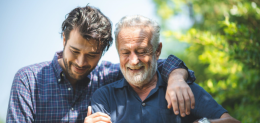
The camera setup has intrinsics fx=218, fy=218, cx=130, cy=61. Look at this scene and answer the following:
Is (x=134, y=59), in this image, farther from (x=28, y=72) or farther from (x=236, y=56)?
(x=236, y=56)

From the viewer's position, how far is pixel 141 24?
2109mm

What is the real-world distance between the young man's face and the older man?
290mm

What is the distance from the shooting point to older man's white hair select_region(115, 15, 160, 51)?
2.11m

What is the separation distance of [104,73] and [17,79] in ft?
3.01

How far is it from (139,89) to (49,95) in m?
0.95

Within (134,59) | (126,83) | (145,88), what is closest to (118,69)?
(126,83)

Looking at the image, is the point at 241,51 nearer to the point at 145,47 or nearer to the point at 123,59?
the point at 145,47

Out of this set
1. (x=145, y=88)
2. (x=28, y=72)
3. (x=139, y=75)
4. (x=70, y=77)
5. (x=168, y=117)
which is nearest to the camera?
(x=168, y=117)

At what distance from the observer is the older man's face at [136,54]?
6.59ft

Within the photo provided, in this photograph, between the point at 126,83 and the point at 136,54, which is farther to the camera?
the point at 126,83

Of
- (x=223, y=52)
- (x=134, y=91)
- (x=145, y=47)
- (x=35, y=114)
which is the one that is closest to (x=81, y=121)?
(x=35, y=114)

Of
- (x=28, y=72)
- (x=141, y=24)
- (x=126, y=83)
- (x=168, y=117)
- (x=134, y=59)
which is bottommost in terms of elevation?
(x=168, y=117)

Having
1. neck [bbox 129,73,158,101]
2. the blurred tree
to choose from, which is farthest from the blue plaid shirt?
the blurred tree

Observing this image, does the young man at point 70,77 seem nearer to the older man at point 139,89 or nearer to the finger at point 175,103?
the older man at point 139,89
